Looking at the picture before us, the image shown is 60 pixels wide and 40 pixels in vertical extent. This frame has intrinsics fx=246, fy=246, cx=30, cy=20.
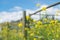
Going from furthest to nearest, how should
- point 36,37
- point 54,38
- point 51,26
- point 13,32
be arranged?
point 13,32, point 36,37, point 51,26, point 54,38

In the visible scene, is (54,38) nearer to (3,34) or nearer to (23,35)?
(23,35)

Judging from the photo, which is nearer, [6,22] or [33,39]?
[33,39]

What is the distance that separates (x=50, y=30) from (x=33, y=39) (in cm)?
114

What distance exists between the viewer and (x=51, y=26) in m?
7.01

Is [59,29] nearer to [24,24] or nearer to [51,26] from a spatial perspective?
[51,26]

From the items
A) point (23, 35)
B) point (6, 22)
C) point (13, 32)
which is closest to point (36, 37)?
point (23, 35)

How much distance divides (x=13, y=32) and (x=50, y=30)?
12.7 feet

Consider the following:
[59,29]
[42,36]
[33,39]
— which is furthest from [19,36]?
[59,29]

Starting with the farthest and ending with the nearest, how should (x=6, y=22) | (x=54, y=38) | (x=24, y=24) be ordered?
(x=6, y=22) < (x=24, y=24) < (x=54, y=38)

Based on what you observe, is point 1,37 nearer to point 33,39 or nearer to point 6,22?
point 6,22

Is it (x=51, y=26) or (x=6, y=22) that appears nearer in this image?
(x=51, y=26)

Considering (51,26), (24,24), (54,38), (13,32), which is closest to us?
(54,38)

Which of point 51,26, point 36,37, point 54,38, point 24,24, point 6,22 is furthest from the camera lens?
point 6,22

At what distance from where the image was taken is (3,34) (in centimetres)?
1113
